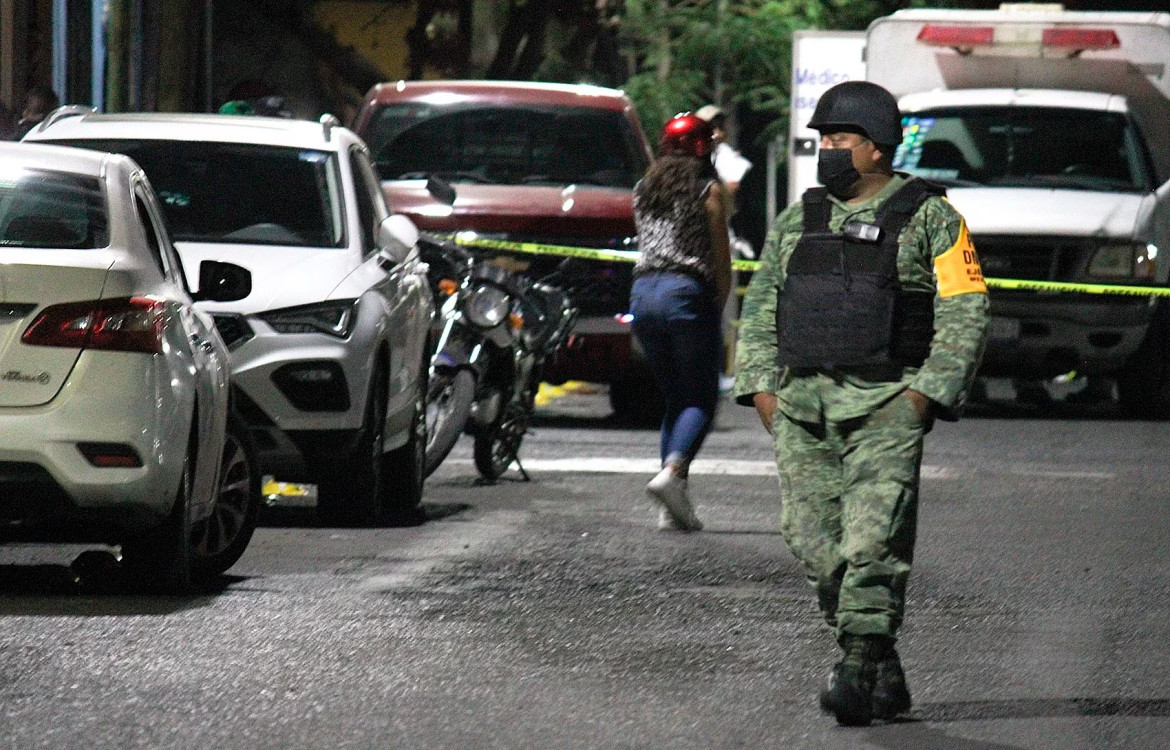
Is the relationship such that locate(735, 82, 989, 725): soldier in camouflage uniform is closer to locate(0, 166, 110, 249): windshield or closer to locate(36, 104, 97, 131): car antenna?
locate(0, 166, 110, 249): windshield

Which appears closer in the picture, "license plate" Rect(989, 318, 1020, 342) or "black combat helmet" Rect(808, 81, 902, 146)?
"black combat helmet" Rect(808, 81, 902, 146)

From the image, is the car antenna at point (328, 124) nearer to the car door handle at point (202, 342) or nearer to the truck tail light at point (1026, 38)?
the car door handle at point (202, 342)

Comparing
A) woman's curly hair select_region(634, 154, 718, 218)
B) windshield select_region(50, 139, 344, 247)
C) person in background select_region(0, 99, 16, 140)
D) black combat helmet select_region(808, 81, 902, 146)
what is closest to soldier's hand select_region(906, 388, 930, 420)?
black combat helmet select_region(808, 81, 902, 146)

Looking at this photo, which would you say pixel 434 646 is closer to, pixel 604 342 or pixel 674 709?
pixel 674 709

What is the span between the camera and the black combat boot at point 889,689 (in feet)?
22.7

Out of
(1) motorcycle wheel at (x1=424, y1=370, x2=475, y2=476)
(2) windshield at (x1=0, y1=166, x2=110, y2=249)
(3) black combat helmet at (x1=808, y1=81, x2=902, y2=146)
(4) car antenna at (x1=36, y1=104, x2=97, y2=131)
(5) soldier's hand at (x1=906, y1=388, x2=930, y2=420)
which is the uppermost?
(3) black combat helmet at (x1=808, y1=81, x2=902, y2=146)

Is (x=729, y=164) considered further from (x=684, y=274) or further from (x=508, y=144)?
(x=684, y=274)

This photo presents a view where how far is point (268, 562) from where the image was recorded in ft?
33.3

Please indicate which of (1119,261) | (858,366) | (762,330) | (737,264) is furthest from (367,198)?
(1119,261)

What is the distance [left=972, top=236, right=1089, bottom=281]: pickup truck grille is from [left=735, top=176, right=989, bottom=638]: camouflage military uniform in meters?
11.8

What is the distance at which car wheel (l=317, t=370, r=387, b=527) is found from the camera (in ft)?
36.9

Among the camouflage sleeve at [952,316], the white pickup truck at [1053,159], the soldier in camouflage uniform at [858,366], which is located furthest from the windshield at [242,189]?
the white pickup truck at [1053,159]


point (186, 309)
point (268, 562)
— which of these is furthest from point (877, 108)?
point (268, 562)

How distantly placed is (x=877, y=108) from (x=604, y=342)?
32.9 ft
